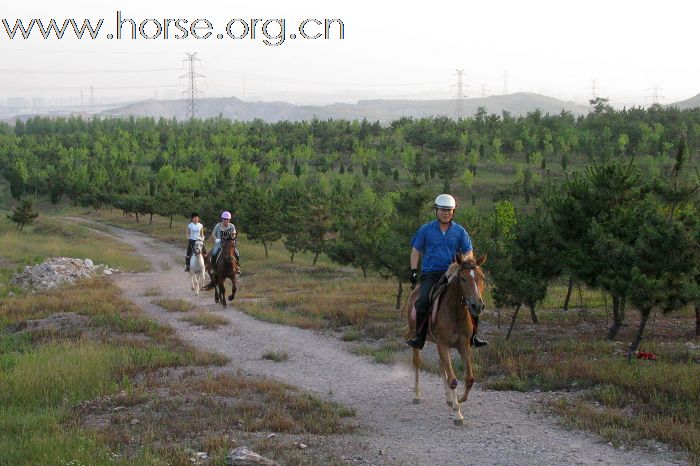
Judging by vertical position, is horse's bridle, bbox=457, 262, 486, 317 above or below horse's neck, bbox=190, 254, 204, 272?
above

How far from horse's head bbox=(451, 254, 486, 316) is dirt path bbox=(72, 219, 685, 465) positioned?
181cm

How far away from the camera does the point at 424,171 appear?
9488cm

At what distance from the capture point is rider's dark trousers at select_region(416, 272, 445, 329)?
34.8 feet

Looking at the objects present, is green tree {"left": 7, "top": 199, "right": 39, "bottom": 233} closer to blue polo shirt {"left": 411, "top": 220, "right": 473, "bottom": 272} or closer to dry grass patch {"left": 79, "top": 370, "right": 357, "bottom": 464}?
dry grass patch {"left": 79, "top": 370, "right": 357, "bottom": 464}

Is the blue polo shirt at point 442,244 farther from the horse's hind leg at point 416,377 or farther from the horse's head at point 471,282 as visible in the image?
the horse's hind leg at point 416,377

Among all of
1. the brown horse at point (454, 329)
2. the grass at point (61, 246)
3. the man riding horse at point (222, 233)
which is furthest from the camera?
the grass at point (61, 246)

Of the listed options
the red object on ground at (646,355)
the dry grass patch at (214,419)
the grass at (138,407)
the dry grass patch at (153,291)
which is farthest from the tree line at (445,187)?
the dry grass patch at (153,291)

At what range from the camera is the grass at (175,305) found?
2242cm

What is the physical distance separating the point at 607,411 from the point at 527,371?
2.71 meters

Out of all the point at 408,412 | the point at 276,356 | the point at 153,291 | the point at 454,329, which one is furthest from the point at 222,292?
the point at 454,329

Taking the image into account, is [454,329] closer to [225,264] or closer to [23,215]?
[225,264]

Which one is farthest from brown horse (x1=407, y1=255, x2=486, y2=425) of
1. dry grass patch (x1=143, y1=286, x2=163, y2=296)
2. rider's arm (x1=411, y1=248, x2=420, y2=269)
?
dry grass patch (x1=143, y1=286, x2=163, y2=296)

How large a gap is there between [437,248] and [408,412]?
2.62 meters

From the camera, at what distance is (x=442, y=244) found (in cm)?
1048
